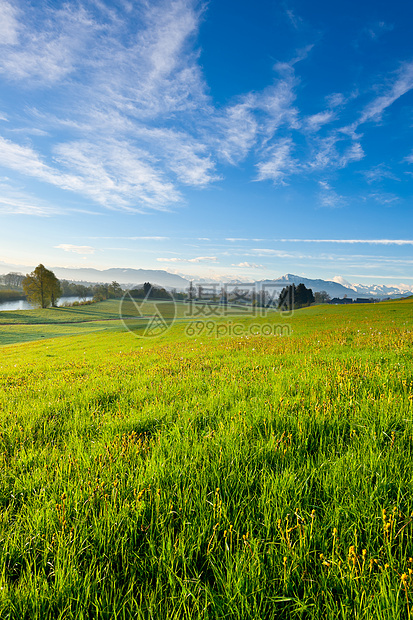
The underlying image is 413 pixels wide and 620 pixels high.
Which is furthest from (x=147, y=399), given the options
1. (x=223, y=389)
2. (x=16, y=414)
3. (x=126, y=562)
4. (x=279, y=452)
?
(x=126, y=562)

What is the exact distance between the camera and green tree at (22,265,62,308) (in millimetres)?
92375

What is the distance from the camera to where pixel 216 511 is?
7.55ft

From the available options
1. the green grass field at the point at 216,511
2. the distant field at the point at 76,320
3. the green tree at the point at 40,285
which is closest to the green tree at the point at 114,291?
the distant field at the point at 76,320

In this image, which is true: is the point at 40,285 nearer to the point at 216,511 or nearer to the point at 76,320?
the point at 76,320

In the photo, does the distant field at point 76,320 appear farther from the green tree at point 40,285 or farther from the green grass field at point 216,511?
the green grass field at point 216,511

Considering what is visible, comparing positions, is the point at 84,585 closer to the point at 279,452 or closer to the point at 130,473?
the point at 130,473

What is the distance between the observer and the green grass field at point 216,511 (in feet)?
5.43

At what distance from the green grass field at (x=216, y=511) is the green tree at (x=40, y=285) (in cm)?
10511

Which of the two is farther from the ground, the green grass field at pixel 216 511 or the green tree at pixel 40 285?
the green tree at pixel 40 285

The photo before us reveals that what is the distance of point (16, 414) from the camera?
5184 millimetres

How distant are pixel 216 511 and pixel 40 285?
359 ft

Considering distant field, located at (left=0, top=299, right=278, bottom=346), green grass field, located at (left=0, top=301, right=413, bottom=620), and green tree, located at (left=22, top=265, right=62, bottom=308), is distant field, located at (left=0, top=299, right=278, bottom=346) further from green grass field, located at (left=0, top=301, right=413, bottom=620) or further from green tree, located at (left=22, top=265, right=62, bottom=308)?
green grass field, located at (left=0, top=301, right=413, bottom=620)

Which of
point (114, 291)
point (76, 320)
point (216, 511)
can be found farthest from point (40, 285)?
point (216, 511)

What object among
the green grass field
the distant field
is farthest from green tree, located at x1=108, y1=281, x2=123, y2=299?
the green grass field
